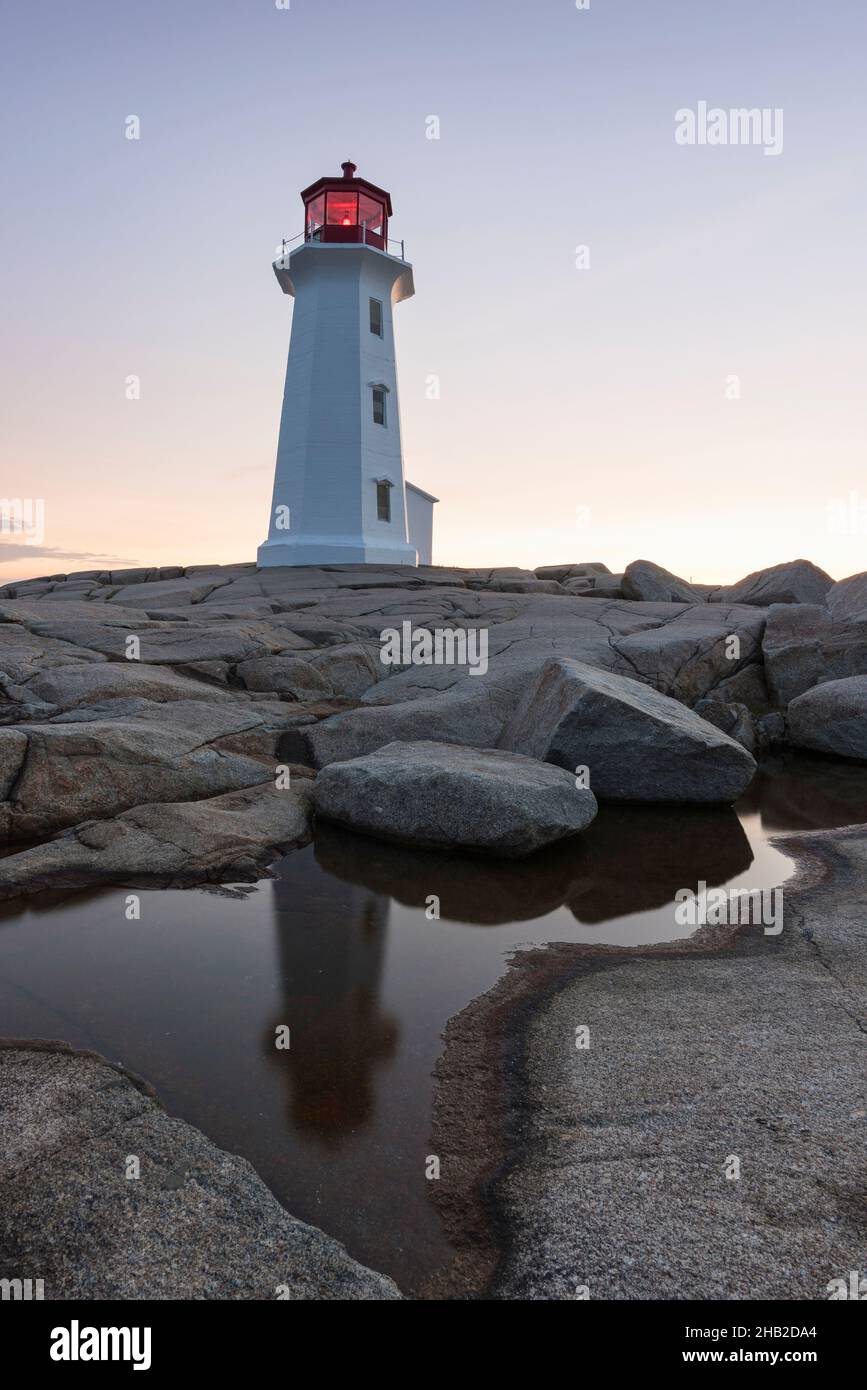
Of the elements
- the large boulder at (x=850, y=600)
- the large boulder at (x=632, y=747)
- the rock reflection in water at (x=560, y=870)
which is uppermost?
the large boulder at (x=850, y=600)

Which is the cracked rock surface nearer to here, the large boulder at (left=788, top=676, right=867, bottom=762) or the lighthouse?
the large boulder at (left=788, top=676, right=867, bottom=762)

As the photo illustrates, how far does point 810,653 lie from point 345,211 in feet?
76.2

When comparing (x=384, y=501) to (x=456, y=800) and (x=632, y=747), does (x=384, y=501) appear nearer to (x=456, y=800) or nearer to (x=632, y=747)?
(x=632, y=747)

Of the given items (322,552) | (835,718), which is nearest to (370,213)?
(322,552)

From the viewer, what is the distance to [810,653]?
13.1 metres

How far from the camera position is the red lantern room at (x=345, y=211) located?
26938mm

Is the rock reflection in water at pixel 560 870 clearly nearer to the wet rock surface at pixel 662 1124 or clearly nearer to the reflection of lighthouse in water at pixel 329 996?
the reflection of lighthouse in water at pixel 329 996

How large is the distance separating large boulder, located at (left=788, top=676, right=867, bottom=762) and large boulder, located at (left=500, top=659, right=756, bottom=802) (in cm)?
337

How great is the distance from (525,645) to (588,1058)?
389 inches

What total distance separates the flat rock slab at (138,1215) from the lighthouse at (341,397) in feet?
76.1

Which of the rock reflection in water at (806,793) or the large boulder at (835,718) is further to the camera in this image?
the large boulder at (835,718)

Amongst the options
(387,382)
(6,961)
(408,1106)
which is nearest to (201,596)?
(387,382)

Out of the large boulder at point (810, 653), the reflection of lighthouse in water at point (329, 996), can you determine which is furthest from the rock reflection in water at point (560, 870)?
the large boulder at point (810, 653)
